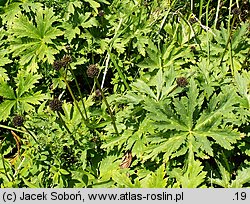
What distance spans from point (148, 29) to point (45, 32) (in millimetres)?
736

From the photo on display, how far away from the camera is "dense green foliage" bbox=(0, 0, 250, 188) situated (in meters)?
2.63

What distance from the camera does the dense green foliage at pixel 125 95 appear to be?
8.64 ft

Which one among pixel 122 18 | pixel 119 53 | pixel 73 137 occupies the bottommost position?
pixel 73 137

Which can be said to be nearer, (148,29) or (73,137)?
(73,137)

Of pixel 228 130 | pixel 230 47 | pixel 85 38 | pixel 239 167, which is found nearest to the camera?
pixel 228 130

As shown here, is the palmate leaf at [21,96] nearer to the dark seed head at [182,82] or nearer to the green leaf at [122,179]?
the green leaf at [122,179]

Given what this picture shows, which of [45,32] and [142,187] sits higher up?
[45,32]

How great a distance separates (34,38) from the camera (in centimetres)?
320

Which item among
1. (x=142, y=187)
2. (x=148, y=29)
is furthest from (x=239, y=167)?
(x=148, y=29)

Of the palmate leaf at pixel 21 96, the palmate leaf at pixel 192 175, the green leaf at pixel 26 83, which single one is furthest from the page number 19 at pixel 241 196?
the green leaf at pixel 26 83

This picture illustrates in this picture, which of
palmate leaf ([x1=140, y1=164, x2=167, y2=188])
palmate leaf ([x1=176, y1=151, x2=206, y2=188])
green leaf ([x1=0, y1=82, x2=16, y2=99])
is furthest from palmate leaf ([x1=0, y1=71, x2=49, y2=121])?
palmate leaf ([x1=176, y1=151, x2=206, y2=188])

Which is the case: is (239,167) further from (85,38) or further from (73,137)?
(85,38)

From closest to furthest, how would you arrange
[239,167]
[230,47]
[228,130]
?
1. [228,130]
2. [239,167]
3. [230,47]

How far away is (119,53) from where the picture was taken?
3.39 meters
